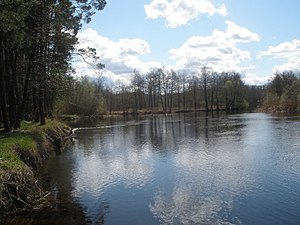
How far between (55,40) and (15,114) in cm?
816

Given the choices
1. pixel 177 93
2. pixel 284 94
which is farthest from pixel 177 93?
pixel 284 94

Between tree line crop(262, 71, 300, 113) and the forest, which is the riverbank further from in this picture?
tree line crop(262, 71, 300, 113)

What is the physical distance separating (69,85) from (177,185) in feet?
46.2

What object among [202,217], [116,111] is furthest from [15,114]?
[116,111]

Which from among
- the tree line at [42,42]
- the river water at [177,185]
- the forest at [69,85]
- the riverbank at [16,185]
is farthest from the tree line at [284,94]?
the riverbank at [16,185]

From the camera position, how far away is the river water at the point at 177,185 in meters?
13.9

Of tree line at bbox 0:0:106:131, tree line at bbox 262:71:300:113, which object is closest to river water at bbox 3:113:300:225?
tree line at bbox 0:0:106:131

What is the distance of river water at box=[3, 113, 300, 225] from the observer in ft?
45.8

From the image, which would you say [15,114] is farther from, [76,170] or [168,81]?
[168,81]

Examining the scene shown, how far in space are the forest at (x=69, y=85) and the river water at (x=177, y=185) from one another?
19.9 ft

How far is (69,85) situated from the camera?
96.6 ft

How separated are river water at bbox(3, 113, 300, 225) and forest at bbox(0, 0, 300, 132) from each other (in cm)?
606

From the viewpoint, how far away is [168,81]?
131000 millimetres

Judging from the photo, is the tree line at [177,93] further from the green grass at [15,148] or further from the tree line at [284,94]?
the green grass at [15,148]
